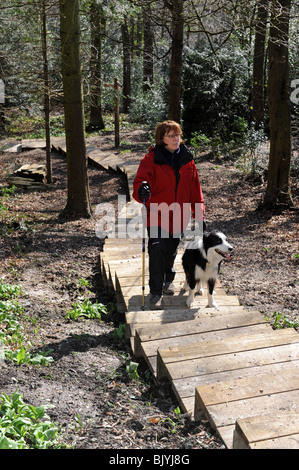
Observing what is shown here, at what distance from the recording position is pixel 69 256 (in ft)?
24.5

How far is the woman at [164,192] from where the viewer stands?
4648 mm

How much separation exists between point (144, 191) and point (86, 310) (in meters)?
1.89

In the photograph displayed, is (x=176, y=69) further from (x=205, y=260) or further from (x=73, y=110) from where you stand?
(x=205, y=260)

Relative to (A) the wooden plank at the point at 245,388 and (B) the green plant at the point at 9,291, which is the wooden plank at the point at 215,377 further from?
(B) the green plant at the point at 9,291

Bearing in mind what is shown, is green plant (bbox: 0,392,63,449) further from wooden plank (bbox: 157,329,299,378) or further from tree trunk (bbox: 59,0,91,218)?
tree trunk (bbox: 59,0,91,218)

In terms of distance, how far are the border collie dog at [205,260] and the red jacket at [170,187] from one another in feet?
1.08

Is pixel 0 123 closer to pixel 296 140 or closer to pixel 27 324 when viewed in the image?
pixel 296 140

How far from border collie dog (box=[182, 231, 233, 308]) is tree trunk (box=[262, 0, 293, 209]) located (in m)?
4.62

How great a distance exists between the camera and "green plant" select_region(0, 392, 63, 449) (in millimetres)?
2901

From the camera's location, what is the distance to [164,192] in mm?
4785

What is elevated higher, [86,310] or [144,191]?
[144,191]

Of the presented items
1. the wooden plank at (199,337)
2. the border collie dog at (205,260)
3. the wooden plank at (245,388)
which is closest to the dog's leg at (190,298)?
the border collie dog at (205,260)

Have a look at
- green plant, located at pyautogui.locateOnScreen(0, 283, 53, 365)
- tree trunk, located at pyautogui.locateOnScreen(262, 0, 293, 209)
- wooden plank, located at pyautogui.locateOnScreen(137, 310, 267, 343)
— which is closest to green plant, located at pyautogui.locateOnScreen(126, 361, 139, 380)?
wooden plank, located at pyautogui.locateOnScreen(137, 310, 267, 343)

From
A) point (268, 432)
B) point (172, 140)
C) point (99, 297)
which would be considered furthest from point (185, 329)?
point (99, 297)
